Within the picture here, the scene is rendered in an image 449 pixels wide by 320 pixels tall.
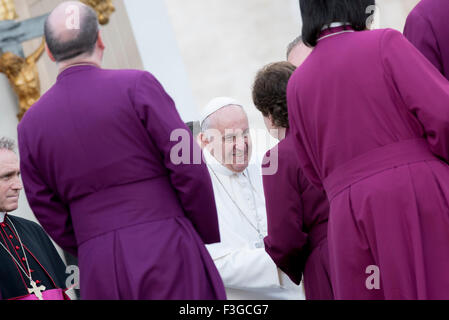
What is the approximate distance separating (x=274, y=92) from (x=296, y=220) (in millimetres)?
621

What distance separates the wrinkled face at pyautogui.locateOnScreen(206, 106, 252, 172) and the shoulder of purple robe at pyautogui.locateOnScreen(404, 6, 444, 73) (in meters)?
1.33

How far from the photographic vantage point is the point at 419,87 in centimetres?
360

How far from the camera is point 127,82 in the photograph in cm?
386

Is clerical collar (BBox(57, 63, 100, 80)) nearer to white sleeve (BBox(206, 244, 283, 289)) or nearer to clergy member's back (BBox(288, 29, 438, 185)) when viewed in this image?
clergy member's back (BBox(288, 29, 438, 185))

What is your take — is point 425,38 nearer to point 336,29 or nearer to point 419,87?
point 336,29

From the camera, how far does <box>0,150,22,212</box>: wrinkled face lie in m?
5.05

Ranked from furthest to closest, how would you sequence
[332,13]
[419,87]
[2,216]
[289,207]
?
[2,216] < [289,207] < [332,13] < [419,87]

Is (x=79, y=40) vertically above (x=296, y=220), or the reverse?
(x=79, y=40)

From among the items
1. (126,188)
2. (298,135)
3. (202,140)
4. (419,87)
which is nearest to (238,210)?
(202,140)

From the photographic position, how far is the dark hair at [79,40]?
154 inches

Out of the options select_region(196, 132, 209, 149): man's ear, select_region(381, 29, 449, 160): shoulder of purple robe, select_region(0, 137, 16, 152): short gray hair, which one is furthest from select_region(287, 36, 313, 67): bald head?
select_region(381, 29, 449, 160): shoulder of purple robe
